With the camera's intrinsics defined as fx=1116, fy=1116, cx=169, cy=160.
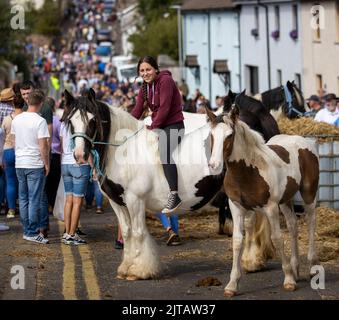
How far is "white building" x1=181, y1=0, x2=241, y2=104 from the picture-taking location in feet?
202

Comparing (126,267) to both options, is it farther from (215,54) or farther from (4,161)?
(215,54)

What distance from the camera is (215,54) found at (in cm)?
6512

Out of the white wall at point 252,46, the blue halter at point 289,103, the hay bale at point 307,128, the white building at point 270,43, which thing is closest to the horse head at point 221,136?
the hay bale at point 307,128

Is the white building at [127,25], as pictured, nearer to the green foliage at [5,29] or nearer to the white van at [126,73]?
the white van at [126,73]

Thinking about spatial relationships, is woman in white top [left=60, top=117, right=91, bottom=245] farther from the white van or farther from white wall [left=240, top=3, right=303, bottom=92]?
white wall [left=240, top=3, right=303, bottom=92]

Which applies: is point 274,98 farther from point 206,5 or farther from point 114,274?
point 206,5

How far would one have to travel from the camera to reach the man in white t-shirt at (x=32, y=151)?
610 inches

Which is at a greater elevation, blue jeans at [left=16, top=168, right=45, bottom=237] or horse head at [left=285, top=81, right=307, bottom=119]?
horse head at [left=285, top=81, right=307, bottom=119]

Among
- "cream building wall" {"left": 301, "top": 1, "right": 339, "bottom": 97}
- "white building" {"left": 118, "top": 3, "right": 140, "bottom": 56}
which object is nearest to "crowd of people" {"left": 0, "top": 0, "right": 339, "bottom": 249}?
"cream building wall" {"left": 301, "top": 1, "right": 339, "bottom": 97}

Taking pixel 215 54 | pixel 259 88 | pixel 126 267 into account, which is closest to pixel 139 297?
pixel 126 267

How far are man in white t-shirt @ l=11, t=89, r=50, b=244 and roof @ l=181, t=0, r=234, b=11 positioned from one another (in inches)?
1824

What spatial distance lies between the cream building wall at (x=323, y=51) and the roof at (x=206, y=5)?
14785mm

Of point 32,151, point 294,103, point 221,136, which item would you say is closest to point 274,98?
point 294,103

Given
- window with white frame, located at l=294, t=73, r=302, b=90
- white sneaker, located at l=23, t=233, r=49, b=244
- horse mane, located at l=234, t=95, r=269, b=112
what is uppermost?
window with white frame, located at l=294, t=73, r=302, b=90
